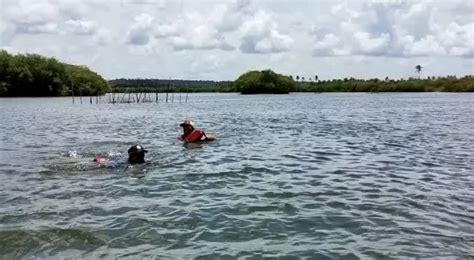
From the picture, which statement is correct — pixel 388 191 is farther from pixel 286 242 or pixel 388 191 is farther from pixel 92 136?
pixel 92 136

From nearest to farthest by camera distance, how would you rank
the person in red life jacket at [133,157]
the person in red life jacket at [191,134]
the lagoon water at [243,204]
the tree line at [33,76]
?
the lagoon water at [243,204] → the person in red life jacket at [133,157] → the person in red life jacket at [191,134] → the tree line at [33,76]

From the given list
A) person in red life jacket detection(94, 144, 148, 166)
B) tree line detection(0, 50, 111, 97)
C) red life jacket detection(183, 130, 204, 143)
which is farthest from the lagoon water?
tree line detection(0, 50, 111, 97)

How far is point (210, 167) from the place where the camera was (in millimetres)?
20344

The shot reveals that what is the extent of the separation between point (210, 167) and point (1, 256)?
10.8 metres

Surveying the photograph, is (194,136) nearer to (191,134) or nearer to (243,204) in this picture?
(191,134)

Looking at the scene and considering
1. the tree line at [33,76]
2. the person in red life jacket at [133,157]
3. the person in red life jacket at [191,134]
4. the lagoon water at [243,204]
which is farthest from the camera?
the tree line at [33,76]

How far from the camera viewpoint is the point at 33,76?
16088 cm

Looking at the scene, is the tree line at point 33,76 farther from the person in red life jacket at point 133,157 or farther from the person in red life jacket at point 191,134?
the person in red life jacket at point 133,157

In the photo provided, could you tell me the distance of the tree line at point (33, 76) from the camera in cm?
15362

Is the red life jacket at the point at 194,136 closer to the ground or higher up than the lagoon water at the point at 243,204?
higher up

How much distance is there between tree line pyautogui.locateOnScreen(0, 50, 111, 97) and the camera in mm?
153625

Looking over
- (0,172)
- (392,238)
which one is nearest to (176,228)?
→ (392,238)

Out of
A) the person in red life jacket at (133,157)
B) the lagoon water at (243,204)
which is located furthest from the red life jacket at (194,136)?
the person in red life jacket at (133,157)

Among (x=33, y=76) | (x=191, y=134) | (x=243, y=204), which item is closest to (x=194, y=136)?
(x=191, y=134)
